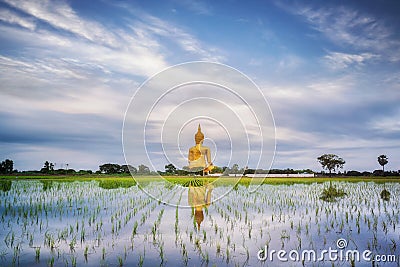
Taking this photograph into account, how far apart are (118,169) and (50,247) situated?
1727 inches

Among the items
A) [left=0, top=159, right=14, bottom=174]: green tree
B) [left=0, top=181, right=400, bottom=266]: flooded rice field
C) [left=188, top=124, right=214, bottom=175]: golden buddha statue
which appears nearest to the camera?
[left=0, top=181, right=400, bottom=266]: flooded rice field

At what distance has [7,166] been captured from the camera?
44.2 metres

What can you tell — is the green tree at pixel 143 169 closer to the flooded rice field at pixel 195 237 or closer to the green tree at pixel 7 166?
the flooded rice field at pixel 195 237

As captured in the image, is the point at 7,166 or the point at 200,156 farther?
the point at 7,166

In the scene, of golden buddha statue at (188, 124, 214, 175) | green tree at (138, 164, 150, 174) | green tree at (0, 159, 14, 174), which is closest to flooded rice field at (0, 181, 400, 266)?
green tree at (138, 164, 150, 174)

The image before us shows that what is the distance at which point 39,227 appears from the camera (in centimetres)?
752

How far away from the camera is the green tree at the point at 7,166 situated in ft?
143

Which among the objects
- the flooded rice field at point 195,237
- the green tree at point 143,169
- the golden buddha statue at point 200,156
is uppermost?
the golden buddha statue at point 200,156

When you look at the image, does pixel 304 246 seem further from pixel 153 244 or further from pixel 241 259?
pixel 153 244

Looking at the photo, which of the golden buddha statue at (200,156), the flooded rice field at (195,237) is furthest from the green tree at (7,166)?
the flooded rice field at (195,237)

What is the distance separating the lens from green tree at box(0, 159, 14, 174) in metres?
43.5

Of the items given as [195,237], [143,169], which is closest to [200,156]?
[143,169]

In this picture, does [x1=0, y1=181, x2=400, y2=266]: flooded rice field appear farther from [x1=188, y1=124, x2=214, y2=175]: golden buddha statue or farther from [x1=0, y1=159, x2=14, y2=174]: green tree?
[x1=0, y1=159, x2=14, y2=174]: green tree

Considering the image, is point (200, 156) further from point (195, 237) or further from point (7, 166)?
point (7, 166)
